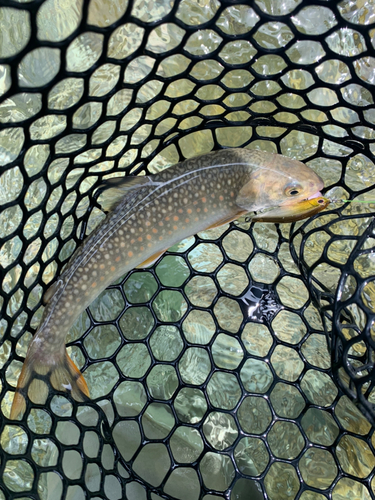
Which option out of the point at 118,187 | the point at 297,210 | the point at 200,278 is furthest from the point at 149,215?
the point at 200,278

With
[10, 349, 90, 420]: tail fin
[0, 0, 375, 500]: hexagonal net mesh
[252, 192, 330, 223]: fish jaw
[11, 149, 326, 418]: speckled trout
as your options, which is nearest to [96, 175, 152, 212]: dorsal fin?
[11, 149, 326, 418]: speckled trout

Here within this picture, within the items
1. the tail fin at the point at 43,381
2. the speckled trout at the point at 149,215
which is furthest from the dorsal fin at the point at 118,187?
the tail fin at the point at 43,381

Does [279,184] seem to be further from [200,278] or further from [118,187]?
[200,278]

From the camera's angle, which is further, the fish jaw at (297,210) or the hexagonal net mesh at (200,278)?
the hexagonal net mesh at (200,278)

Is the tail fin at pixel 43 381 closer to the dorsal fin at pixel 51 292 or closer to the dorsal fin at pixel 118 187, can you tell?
the dorsal fin at pixel 51 292

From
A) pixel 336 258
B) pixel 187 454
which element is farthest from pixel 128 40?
pixel 187 454

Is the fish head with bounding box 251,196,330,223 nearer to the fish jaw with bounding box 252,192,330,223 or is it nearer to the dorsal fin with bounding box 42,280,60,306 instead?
the fish jaw with bounding box 252,192,330,223
